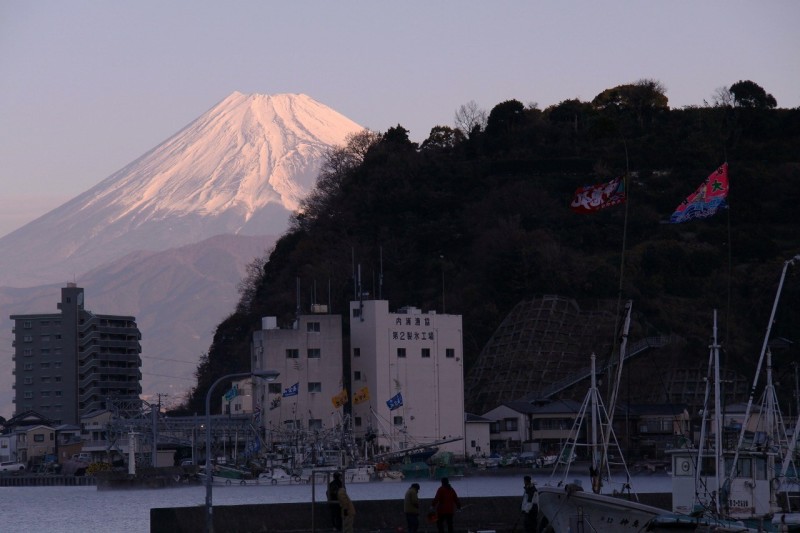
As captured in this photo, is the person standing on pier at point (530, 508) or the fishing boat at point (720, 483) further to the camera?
the person standing on pier at point (530, 508)

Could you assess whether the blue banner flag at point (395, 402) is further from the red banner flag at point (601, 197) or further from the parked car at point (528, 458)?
the red banner flag at point (601, 197)

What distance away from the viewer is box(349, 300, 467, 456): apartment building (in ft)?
281

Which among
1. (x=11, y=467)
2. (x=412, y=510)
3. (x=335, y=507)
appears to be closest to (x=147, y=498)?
(x=335, y=507)

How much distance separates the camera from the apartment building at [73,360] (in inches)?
5438

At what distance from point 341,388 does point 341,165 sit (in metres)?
46.4

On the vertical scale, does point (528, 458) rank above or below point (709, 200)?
below

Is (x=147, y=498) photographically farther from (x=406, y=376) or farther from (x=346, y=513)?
(x=346, y=513)

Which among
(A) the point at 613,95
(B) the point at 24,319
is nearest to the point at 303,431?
(A) the point at 613,95

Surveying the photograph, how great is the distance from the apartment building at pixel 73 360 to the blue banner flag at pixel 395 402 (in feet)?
185

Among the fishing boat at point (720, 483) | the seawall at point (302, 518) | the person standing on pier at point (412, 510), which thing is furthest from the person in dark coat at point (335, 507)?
the fishing boat at point (720, 483)

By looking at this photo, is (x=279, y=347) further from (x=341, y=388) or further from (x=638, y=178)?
(x=638, y=178)

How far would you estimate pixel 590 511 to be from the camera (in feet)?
102

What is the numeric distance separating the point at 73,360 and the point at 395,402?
208 feet

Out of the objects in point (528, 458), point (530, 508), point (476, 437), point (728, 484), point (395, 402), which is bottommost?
point (530, 508)
